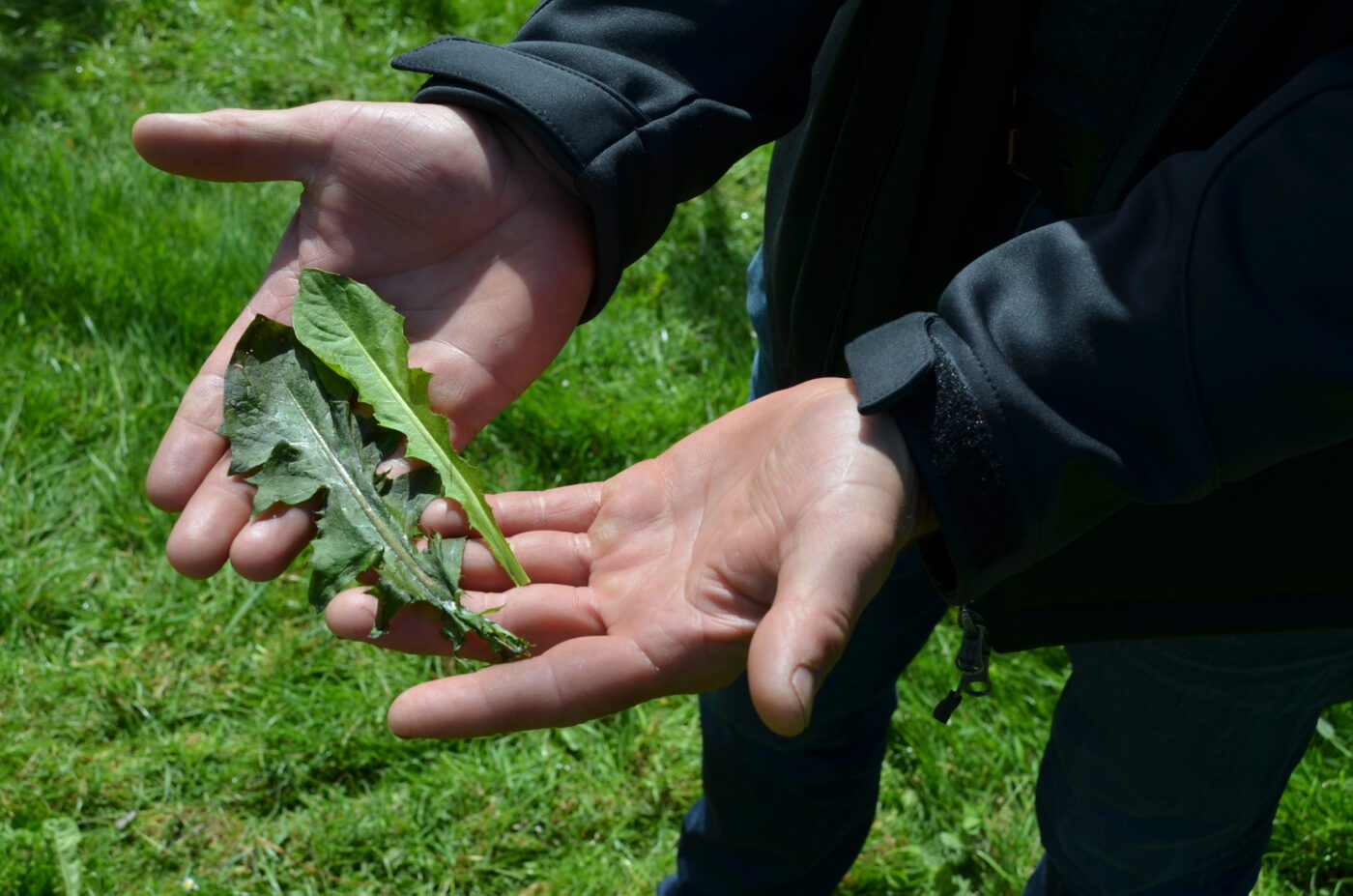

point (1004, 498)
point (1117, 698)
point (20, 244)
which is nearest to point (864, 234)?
point (1004, 498)

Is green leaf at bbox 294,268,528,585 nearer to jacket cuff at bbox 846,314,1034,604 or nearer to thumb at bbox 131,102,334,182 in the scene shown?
thumb at bbox 131,102,334,182

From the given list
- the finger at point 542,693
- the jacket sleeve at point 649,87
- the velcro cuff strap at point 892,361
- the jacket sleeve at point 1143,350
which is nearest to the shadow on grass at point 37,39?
the jacket sleeve at point 649,87

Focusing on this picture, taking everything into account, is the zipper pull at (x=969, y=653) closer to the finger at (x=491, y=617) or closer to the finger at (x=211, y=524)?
the finger at (x=491, y=617)

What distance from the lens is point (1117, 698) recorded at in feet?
5.98

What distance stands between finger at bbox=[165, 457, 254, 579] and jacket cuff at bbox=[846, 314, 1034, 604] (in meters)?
1.00

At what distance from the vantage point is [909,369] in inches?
56.5

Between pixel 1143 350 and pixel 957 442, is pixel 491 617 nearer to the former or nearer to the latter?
pixel 957 442

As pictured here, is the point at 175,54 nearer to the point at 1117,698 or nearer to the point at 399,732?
the point at 399,732

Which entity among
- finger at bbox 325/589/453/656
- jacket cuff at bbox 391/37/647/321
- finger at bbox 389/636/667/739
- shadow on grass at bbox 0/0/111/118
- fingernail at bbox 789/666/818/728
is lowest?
shadow on grass at bbox 0/0/111/118

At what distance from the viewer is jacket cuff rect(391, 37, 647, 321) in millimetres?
1805

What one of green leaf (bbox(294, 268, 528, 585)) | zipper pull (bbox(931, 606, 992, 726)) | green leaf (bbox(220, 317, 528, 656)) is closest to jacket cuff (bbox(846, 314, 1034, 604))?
zipper pull (bbox(931, 606, 992, 726))

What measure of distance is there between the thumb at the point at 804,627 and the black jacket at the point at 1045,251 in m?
0.17

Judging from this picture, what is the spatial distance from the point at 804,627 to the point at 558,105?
926mm

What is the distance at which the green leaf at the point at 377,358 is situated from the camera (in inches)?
78.1
